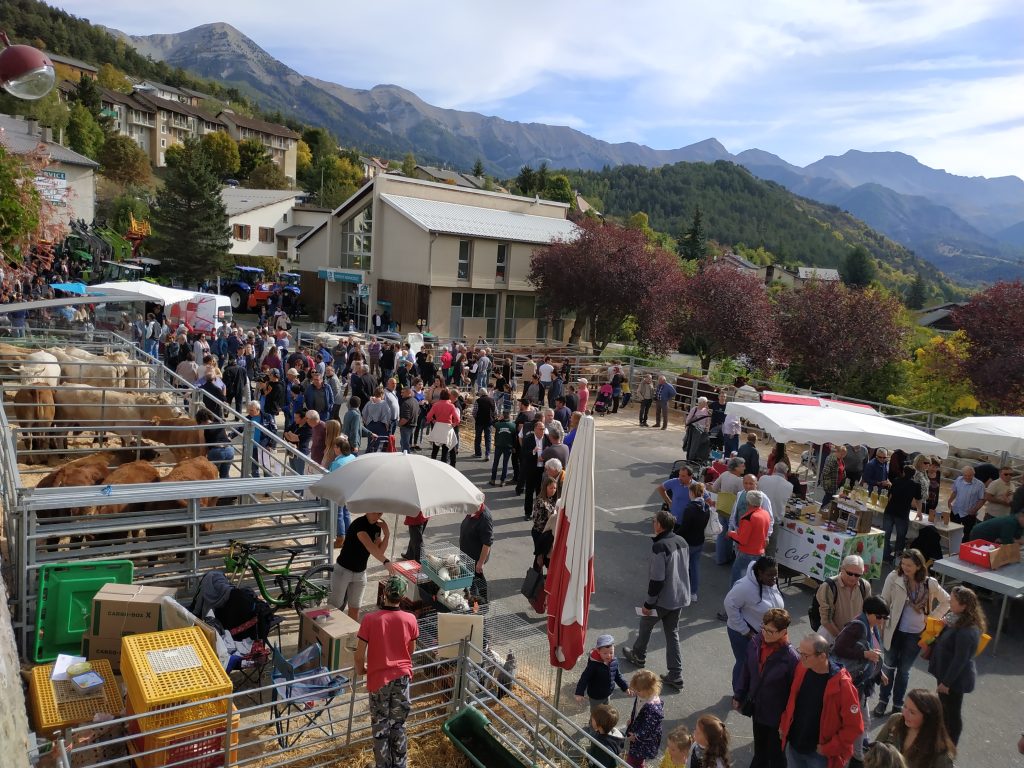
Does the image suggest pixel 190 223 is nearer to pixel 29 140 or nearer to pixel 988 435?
pixel 29 140

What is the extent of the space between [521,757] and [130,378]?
11442 millimetres

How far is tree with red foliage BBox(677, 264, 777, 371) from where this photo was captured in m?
25.0

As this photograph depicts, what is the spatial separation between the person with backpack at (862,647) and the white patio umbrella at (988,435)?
7.19m

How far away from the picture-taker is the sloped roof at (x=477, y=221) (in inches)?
Result: 1278

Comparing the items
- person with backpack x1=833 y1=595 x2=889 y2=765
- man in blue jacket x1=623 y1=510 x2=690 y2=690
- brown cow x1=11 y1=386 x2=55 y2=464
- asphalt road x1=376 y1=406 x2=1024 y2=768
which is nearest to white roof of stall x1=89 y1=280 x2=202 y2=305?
brown cow x1=11 y1=386 x2=55 y2=464

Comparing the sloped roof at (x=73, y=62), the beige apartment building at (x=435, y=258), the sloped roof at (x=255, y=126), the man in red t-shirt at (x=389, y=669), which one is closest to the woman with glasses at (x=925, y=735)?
the man in red t-shirt at (x=389, y=669)

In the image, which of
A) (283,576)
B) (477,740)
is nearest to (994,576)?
(477,740)

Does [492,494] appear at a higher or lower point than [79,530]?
lower

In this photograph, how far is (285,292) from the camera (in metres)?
40.6

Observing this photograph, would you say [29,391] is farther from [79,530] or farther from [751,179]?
[751,179]

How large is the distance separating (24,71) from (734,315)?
23.0 metres

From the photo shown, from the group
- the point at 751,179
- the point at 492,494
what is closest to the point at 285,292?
the point at 492,494

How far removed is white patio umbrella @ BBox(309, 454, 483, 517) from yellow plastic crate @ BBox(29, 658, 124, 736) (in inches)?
90.4

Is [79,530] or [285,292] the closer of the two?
[79,530]
